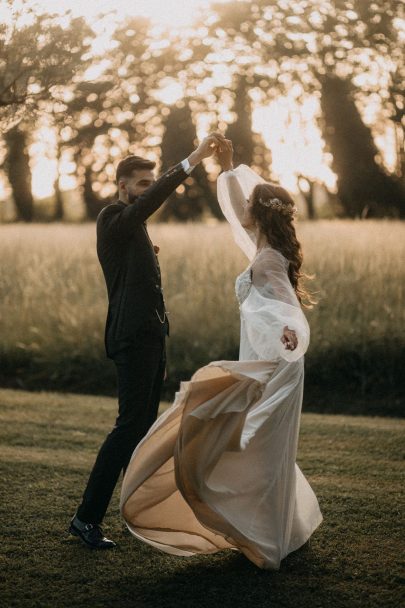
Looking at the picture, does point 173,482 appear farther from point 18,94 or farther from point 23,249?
point 23,249

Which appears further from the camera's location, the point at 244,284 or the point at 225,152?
the point at 225,152

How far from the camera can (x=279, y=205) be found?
3.79 m

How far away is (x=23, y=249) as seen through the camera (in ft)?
37.3

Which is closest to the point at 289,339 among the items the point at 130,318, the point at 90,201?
the point at 130,318

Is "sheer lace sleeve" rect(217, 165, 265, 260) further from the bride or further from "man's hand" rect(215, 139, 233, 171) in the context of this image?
the bride

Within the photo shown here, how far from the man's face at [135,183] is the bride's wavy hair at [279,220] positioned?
1.73ft

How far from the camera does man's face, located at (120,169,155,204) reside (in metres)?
3.88

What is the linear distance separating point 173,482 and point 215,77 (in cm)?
1315

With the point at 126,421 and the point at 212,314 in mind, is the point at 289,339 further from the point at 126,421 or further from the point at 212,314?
the point at 212,314

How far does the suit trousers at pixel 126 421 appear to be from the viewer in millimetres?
3680

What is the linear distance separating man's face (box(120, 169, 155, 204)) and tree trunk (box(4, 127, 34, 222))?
40.3ft

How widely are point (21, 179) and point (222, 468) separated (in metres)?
17.3

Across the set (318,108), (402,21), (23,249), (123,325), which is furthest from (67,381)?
(318,108)

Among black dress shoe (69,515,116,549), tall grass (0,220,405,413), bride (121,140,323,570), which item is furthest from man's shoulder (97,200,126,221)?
tall grass (0,220,405,413)
